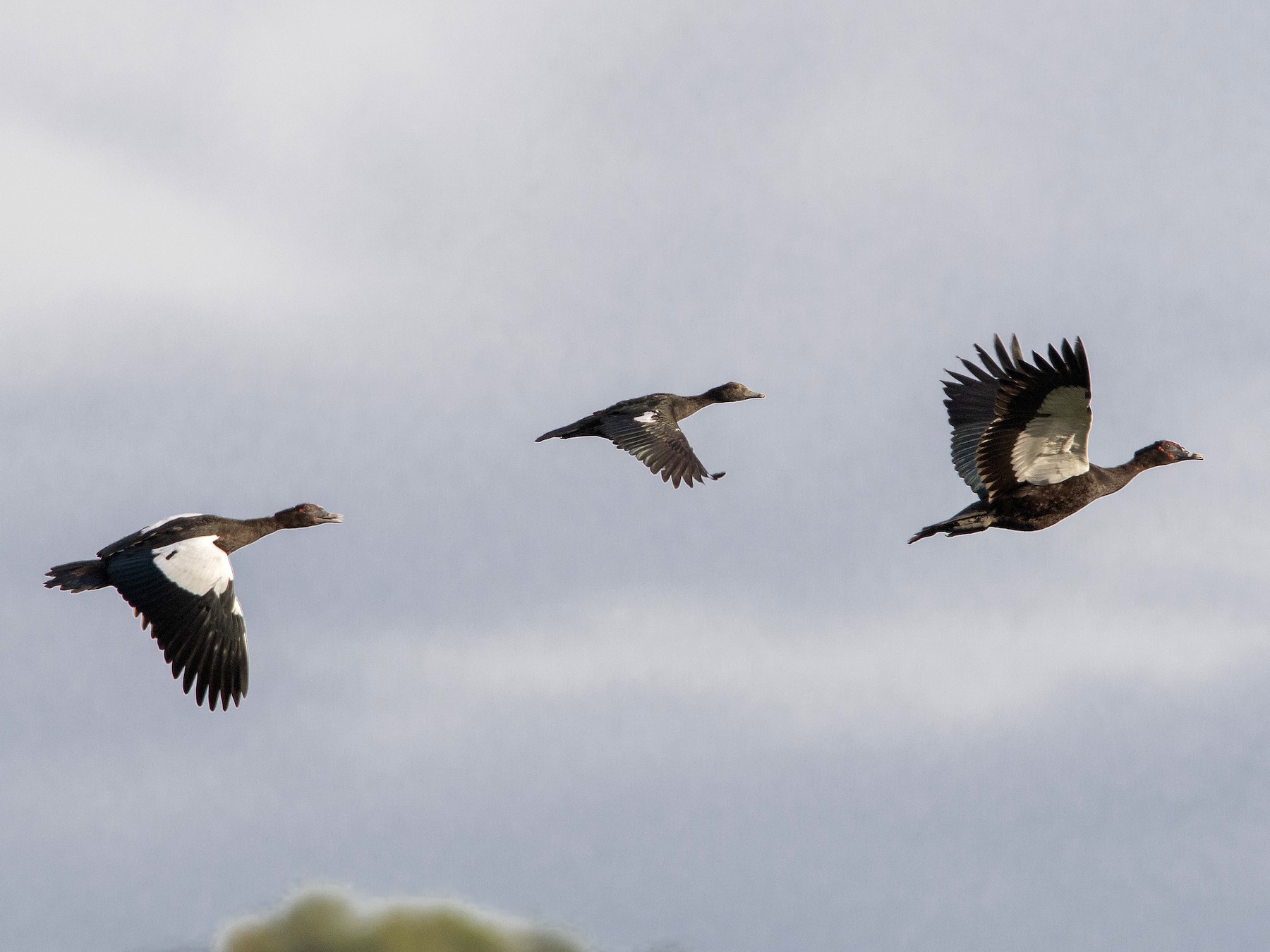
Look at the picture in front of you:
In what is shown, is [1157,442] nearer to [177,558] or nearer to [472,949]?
[177,558]

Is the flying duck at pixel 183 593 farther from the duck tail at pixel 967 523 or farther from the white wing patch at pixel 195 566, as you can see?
the duck tail at pixel 967 523

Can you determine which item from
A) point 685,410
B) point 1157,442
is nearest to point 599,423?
point 685,410

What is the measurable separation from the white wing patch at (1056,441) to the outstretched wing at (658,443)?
13.8ft

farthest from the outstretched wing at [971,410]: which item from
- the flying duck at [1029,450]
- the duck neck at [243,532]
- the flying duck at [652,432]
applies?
the duck neck at [243,532]

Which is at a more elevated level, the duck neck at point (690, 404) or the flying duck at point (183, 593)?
the duck neck at point (690, 404)

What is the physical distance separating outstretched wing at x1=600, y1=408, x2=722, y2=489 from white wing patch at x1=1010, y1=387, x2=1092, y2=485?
420cm

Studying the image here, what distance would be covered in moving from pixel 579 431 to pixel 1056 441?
7075mm

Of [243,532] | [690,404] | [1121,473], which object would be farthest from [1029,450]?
[243,532]

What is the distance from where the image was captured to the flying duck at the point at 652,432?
79.7 ft

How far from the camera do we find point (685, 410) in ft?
88.4

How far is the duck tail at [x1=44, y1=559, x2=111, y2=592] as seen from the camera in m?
20.0

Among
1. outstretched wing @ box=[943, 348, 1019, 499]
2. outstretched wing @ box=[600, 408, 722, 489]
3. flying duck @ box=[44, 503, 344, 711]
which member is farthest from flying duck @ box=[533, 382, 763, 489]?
flying duck @ box=[44, 503, 344, 711]

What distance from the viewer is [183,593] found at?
63.9 ft

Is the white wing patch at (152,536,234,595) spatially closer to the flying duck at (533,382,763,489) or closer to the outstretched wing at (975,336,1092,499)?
the flying duck at (533,382,763,489)
